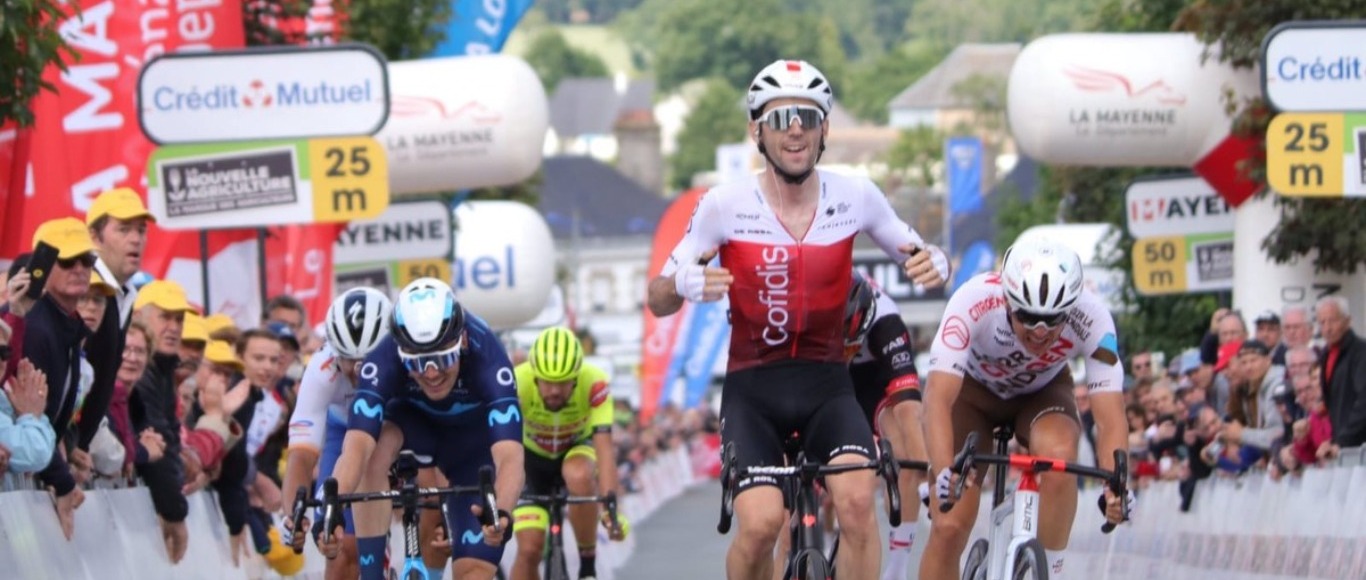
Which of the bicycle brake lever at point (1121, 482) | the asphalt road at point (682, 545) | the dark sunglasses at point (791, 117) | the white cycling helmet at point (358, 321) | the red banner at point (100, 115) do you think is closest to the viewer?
the bicycle brake lever at point (1121, 482)

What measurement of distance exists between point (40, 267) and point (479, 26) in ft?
70.6

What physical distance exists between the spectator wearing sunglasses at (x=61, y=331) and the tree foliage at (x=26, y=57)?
98.4 inches

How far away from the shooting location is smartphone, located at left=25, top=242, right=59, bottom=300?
12.4m

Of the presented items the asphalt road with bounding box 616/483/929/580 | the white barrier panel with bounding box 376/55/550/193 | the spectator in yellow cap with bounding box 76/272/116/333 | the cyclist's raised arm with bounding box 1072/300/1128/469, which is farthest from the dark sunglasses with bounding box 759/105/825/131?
the white barrier panel with bounding box 376/55/550/193

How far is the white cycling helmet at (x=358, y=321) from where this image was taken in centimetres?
1227

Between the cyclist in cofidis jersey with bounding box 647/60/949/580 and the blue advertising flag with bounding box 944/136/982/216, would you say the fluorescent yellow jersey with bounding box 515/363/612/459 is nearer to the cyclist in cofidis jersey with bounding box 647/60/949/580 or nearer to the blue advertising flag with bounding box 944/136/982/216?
the cyclist in cofidis jersey with bounding box 647/60/949/580

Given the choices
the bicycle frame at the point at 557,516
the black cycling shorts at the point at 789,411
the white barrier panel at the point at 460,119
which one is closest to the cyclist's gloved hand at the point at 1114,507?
the black cycling shorts at the point at 789,411

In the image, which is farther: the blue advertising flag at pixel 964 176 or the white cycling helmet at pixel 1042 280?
the blue advertising flag at pixel 964 176

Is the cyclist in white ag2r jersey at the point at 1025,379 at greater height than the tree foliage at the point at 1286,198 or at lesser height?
lesser

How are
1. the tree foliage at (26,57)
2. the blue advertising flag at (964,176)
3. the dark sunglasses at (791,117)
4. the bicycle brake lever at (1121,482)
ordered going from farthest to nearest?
1. the blue advertising flag at (964,176)
2. the tree foliage at (26,57)
3. the dark sunglasses at (791,117)
4. the bicycle brake lever at (1121,482)

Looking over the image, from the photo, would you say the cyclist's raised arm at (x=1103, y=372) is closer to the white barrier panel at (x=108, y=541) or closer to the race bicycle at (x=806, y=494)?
the race bicycle at (x=806, y=494)

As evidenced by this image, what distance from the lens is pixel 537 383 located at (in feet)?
52.4

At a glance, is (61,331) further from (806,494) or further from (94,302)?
(806,494)

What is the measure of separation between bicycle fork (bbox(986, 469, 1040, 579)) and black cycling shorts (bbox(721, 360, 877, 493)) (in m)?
0.60
